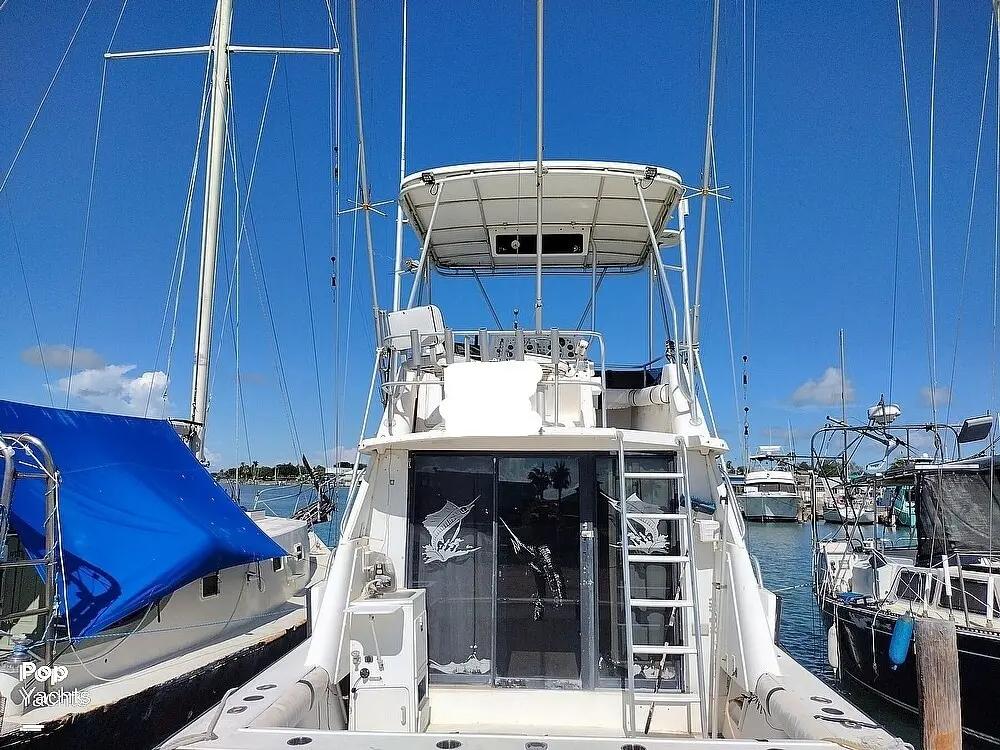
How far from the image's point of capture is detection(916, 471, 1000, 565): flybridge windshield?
12.5 metres

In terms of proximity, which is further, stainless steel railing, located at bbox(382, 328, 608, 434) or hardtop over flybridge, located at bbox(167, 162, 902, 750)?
stainless steel railing, located at bbox(382, 328, 608, 434)

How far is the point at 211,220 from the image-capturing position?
46.7 ft

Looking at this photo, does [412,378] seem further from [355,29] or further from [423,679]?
[355,29]

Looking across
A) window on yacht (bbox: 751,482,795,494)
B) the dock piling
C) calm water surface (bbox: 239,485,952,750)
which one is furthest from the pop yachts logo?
window on yacht (bbox: 751,482,795,494)

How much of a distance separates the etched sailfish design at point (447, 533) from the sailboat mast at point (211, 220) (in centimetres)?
724

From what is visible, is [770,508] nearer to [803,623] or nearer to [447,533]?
[803,623]

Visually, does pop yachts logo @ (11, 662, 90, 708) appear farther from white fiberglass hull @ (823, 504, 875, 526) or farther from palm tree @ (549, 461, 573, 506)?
white fiberglass hull @ (823, 504, 875, 526)

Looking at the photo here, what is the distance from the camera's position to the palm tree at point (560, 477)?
6500 mm

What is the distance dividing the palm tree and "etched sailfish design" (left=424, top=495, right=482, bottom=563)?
0.68m

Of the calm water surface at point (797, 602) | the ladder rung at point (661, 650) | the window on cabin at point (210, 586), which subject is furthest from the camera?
the calm water surface at point (797, 602)

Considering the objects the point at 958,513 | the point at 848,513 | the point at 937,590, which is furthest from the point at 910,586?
the point at 848,513

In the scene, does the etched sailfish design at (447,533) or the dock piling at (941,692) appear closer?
the dock piling at (941,692)

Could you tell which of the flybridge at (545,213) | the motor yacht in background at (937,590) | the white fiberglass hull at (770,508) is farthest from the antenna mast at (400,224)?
the white fiberglass hull at (770,508)

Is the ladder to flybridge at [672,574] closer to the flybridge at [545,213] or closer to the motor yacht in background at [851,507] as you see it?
the flybridge at [545,213]
